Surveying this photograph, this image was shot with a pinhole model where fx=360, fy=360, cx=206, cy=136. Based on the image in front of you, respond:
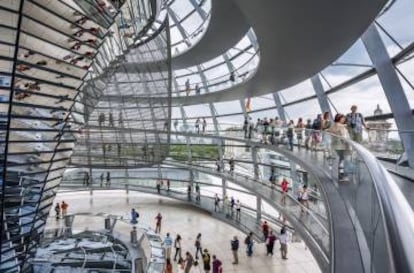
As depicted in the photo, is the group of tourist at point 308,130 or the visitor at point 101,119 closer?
the group of tourist at point 308,130

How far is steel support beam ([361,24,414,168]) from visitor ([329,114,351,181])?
205cm

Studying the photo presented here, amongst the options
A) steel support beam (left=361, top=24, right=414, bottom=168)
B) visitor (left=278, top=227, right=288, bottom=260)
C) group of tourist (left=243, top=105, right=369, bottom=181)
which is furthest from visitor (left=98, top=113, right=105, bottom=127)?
steel support beam (left=361, top=24, right=414, bottom=168)

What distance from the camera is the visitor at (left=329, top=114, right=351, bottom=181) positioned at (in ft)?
23.5

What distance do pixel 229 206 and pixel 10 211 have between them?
15970 millimetres

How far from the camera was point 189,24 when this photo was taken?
2580cm

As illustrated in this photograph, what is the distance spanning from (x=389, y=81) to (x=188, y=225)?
17.3 m

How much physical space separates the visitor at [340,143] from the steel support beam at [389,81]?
205 centimetres

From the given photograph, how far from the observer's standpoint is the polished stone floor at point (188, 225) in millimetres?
16958

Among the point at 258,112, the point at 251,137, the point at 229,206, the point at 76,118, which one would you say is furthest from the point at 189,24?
the point at 76,118

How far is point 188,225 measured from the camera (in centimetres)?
2416

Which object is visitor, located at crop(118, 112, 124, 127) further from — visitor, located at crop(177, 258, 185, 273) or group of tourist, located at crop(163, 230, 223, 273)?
visitor, located at crop(177, 258, 185, 273)

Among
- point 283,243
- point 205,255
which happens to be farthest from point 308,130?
point 205,255

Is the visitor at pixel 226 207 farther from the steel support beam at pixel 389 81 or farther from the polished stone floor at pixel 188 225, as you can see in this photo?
the steel support beam at pixel 389 81

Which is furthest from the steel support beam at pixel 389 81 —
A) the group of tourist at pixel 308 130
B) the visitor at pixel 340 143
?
the visitor at pixel 340 143
